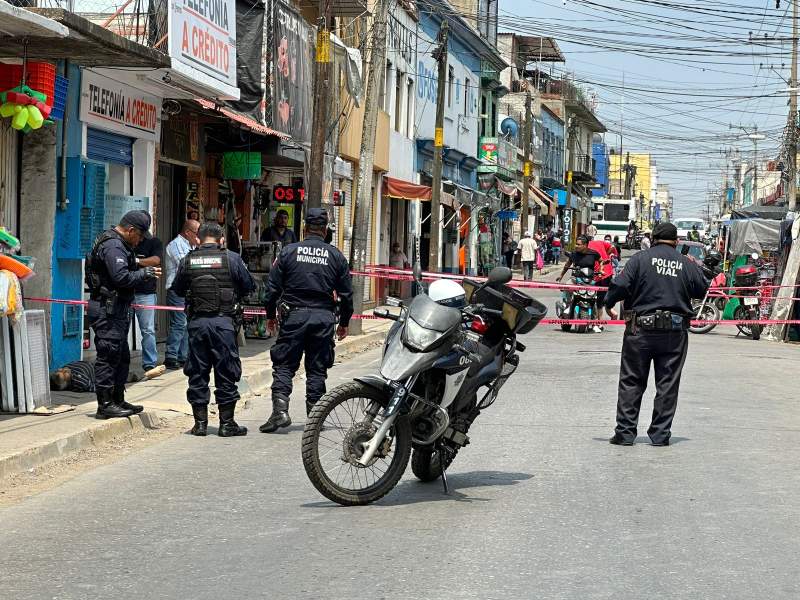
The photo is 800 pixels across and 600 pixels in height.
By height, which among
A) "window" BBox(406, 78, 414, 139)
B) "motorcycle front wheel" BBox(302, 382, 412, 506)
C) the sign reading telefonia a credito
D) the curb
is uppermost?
"window" BBox(406, 78, 414, 139)

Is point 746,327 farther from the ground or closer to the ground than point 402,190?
closer to the ground

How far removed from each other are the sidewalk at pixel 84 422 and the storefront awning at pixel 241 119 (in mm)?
3658

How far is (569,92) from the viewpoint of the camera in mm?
75562

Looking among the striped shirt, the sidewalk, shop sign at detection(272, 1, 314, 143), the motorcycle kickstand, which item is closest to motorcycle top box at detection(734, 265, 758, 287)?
shop sign at detection(272, 1, 314, 143)

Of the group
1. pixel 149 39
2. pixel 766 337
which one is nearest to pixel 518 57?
pixel 766 337

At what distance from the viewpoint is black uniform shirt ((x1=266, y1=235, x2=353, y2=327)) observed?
10.3m

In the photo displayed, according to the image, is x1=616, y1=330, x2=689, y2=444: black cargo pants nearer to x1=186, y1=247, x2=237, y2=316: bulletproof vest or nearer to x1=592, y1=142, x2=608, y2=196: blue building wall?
x1=186, y1=247, x2=237, y2=316: bulletproof vest

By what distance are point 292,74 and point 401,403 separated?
47.9 feet

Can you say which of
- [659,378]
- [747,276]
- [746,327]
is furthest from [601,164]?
[659,378]

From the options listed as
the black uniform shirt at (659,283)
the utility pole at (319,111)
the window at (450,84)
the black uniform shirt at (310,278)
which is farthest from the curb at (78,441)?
the window at (450,84)

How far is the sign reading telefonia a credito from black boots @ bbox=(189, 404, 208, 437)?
5077 mm

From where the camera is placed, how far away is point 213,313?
10.3 meters

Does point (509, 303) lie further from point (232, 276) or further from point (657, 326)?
point (232, 276)

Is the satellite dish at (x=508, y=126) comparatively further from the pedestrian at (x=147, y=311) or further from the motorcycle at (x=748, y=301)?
the pedestrian at (x=147, y=311)
